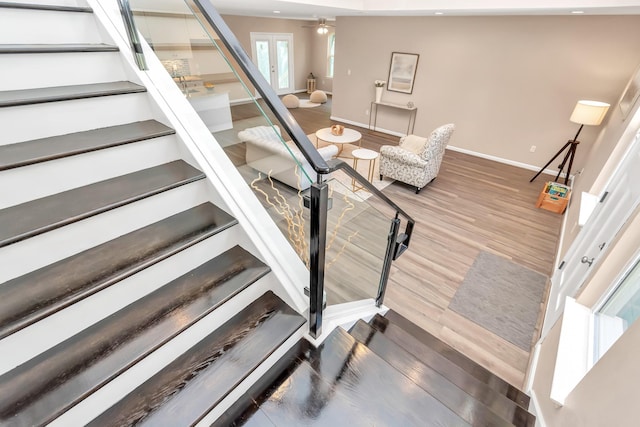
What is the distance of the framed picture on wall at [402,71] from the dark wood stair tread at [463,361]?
5311 mm

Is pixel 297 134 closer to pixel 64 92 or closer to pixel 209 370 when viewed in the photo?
pixel 209 370

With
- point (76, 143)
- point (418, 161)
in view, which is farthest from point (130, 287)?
point (418, 161)

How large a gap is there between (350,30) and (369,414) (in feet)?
24.0

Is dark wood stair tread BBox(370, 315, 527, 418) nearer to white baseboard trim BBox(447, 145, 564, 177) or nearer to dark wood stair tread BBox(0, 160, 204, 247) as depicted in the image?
dark wood stair tread BBox(0, 160, 204, 247)

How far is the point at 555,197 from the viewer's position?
3957 mm

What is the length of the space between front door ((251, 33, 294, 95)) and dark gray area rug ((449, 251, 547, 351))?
26.8 ft

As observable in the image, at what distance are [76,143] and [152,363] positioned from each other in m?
0.97

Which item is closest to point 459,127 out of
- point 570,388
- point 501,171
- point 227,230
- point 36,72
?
point 501,171

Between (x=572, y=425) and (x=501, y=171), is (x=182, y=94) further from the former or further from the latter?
(x=501, y=171)

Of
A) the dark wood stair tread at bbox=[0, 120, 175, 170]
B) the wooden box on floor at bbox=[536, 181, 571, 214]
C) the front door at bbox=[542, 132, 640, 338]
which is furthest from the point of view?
the wooden box on floor at bbox=[536, 181, 571, 214]

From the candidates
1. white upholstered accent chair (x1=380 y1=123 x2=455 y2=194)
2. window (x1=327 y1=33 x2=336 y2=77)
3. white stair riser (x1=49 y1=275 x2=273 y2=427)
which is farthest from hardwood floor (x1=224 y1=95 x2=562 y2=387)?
window (x1=327 y1=33 x2=336 y2=77)

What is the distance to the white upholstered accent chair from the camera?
159 inches

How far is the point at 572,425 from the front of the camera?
46.5 inches

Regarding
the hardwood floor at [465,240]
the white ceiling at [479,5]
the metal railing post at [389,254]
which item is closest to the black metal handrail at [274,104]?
the hardwood floor at [465,240]
